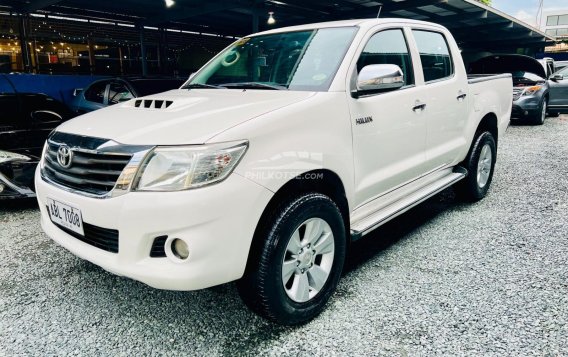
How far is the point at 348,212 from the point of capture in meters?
2.68

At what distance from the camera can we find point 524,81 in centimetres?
1044

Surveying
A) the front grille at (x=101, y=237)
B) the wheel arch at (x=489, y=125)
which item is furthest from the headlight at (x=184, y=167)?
the wheel arch at (x=489, y=125)

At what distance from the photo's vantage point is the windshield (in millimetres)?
2703

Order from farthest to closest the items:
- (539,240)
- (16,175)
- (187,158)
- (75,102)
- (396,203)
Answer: (75,102)
(16,175)
(539,240)
(396,203)
(187,158)

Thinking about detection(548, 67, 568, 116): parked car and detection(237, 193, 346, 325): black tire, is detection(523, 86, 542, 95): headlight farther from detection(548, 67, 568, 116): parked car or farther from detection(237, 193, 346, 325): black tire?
detection(237, 193, 346, 325): black tire

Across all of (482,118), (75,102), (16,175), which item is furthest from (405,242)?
(75,102)

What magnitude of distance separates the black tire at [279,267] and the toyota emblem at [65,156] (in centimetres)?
112

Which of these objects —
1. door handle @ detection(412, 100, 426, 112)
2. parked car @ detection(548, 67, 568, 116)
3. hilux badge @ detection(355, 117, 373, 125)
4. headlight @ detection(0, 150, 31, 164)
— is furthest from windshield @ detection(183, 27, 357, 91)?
parked car @ detection(548, 67, 568, 116)

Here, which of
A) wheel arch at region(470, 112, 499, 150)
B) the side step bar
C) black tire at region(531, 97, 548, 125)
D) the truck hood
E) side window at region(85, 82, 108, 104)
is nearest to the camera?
the truck hood

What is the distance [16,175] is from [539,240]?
507 centimetres

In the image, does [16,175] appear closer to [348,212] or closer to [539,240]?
[348,212]

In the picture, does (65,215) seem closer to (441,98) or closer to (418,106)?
(418,106)

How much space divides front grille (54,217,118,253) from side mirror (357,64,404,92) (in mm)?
1692

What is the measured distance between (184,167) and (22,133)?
387 centimetres
